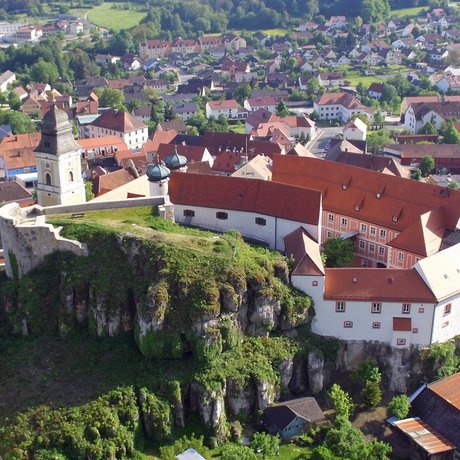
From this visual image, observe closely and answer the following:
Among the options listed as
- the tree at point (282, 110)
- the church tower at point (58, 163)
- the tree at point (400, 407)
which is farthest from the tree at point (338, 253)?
the tree at point (282, 110)

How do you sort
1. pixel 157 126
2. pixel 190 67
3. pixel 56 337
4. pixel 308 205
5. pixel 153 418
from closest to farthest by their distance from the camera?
pixel 153 418
pixel 56 337
pixel 308 205
pixel 157 126
pixel 190 67

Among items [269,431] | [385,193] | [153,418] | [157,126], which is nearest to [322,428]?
[269,431]

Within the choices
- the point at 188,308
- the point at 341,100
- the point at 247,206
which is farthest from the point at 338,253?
the point at 341,100

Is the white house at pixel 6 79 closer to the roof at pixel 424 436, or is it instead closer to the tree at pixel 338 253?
the tree at pixel 338 253

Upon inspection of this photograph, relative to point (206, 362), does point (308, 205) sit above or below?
above

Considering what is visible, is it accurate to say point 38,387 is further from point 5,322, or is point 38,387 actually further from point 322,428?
point 322,428

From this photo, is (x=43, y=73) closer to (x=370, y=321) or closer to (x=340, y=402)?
(x=370, y=321)
